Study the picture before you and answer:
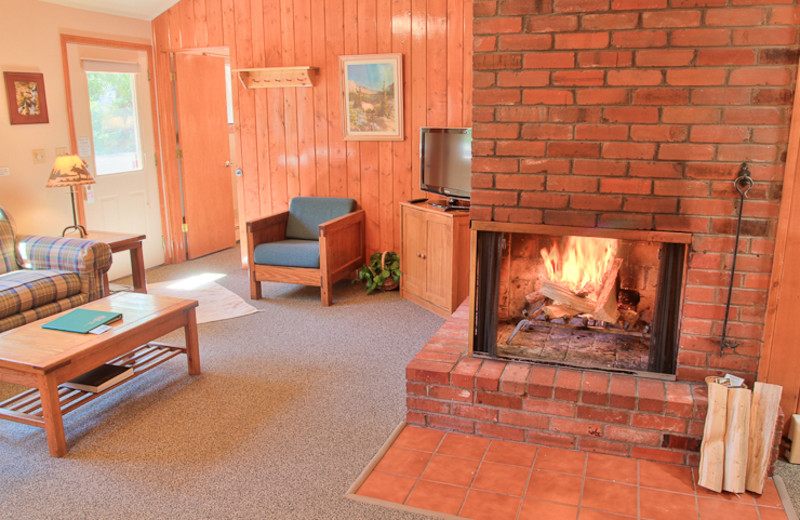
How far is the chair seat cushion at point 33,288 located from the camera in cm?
375

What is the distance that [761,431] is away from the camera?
2.51 metres

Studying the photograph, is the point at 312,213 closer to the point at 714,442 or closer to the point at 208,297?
the point at 208,297

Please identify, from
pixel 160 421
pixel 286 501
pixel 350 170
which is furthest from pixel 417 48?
pixel 286 501

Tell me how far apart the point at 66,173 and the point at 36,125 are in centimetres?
62

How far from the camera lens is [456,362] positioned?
9.88 feet

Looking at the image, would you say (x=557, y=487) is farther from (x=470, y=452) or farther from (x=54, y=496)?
(x=54, y=496)

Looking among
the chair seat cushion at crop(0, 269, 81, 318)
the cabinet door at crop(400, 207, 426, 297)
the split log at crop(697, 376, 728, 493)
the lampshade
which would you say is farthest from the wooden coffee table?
the split log at crop(697, 376, 728, 493)

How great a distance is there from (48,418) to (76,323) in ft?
1.93

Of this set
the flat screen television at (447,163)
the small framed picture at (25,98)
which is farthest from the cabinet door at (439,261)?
the small framed picture at (25,98)

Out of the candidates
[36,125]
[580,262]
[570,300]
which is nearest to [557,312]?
[570,300]

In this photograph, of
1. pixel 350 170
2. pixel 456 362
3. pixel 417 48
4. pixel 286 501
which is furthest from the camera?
pixel 350 170

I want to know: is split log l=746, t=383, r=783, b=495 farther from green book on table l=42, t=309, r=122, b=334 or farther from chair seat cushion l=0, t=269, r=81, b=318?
chair seat cushion l=0, t=269, r=81, b=318

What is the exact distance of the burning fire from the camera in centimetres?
300

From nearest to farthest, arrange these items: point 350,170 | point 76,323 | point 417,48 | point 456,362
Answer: point 456,362, point 76,323, point 417,48, point 350,170
